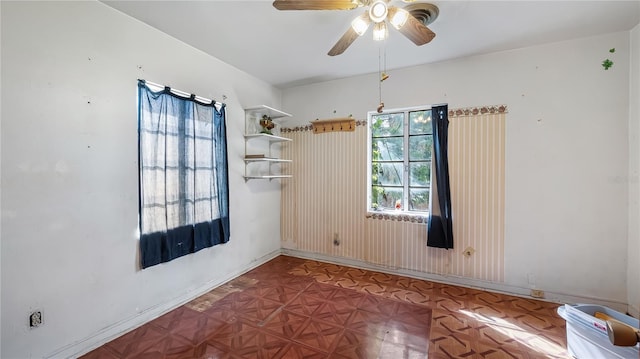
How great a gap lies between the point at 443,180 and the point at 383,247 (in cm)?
117

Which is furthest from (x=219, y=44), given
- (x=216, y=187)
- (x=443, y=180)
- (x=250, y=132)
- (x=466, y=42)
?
(x=443, y=180)

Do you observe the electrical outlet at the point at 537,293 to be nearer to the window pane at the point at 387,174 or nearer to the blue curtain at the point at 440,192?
the blue curtain at the point at 440,192

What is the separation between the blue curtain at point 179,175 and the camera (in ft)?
7.59

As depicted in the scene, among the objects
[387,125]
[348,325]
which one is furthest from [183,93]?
[348,325]

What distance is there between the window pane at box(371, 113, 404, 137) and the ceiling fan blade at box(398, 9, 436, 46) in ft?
5.22

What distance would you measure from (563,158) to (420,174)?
55.1 inches

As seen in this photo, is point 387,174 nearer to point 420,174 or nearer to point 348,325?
point 420,174

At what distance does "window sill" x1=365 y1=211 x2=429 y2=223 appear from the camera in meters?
3.25

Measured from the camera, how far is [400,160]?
3459 mm

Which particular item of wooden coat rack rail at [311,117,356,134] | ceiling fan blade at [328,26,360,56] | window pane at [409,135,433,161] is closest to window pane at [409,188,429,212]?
window pane at [409,135,433,161]

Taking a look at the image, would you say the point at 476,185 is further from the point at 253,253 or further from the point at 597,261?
the point at 253,253

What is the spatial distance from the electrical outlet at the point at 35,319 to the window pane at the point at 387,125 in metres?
3.63

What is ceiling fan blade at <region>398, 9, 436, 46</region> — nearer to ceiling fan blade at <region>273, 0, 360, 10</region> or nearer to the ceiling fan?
the ceiling fan

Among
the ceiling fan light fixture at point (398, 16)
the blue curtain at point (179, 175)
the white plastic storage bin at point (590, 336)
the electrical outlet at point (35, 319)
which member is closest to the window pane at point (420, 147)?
the ceiling fan light fixture at point (398, 16)
